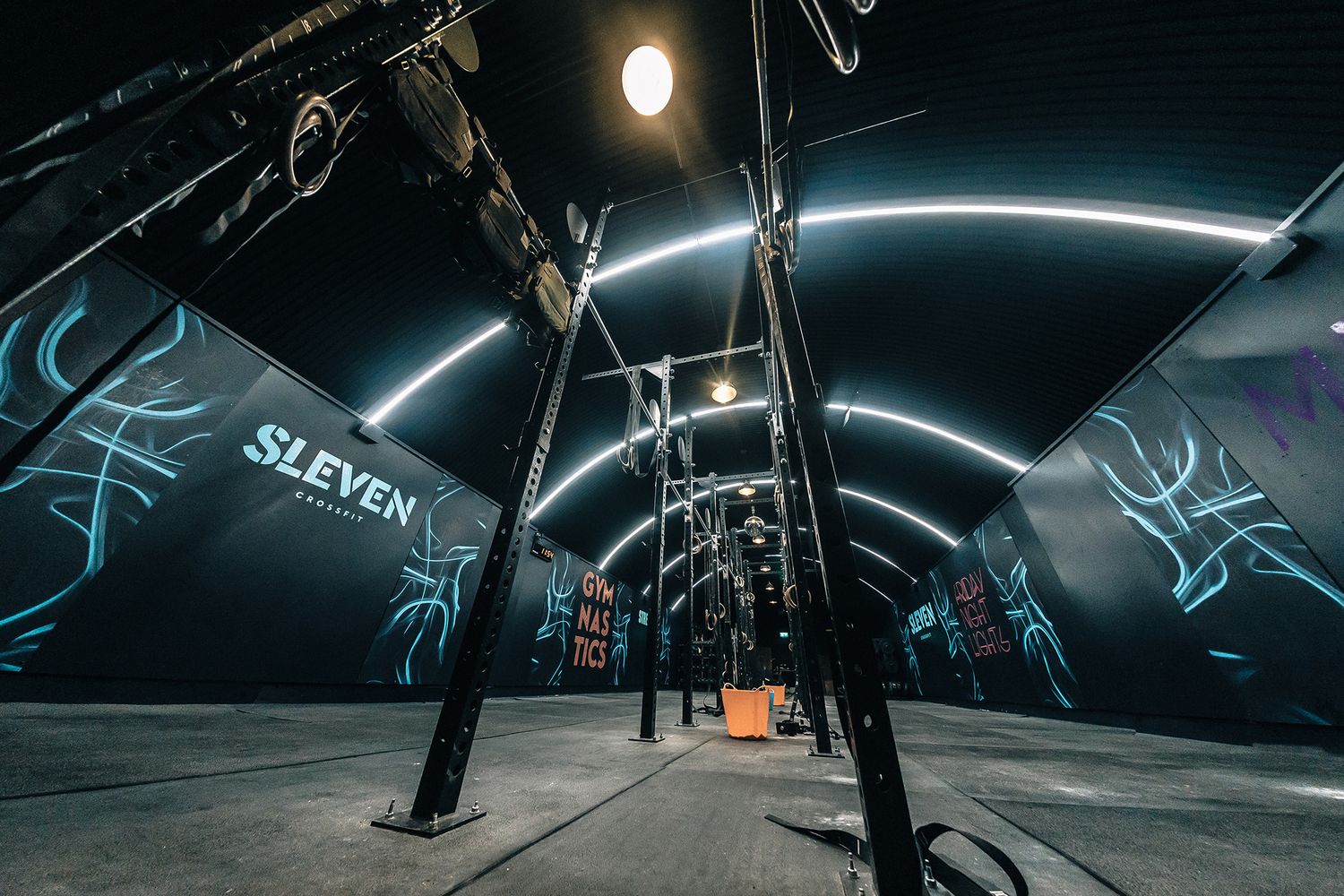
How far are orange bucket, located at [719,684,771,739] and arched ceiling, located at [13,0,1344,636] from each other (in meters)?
5.53

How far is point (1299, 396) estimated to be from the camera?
4113 mm

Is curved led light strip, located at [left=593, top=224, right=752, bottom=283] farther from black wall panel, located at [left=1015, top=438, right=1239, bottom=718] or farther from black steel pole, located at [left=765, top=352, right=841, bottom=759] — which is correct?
black wall panel, located at [left=1015, top=438, right=1239, bottom=718]

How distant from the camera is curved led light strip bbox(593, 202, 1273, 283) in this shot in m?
4.45

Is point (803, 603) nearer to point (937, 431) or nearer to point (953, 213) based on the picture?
point (953, 213)

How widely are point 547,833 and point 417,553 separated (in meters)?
7.70

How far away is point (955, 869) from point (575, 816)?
4.19 ft

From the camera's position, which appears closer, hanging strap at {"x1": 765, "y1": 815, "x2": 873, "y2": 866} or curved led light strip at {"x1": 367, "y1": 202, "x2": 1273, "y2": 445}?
hanging strap at {"x1": 765, "y1": 815, "x2": 873, "y2": 866}

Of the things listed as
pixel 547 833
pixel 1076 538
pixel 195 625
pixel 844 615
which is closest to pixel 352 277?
pixel 195 625

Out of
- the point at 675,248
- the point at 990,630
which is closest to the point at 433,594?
the point at 675,248

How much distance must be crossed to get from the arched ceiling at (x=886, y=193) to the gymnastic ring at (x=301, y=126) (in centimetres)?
197

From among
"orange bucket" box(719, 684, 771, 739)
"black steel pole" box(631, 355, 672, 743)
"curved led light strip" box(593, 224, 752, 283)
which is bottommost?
"orange bucket" box(719, 684, 771, 739)

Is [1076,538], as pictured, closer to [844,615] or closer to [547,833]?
[844,615]

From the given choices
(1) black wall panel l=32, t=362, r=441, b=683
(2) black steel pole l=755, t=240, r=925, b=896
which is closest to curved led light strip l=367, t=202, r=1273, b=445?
(1) black wall panel l=32, t=362, r=441, b=683

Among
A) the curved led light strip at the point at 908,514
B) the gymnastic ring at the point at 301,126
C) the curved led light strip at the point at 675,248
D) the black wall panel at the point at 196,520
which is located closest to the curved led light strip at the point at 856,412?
the curved led light strip at the point at 675,248
